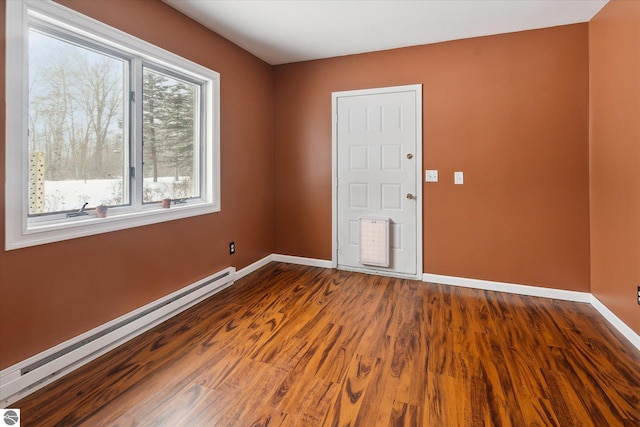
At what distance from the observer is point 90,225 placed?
2.14m

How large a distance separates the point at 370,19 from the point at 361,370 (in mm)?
2905

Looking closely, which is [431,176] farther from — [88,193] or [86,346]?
[86,346]

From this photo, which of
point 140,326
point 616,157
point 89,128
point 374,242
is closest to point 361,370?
point 140,326

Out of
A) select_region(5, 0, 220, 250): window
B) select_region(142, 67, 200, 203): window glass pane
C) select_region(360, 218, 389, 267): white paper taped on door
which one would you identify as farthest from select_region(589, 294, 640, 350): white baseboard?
select_region(142, 67, 200, 203): window glass pane

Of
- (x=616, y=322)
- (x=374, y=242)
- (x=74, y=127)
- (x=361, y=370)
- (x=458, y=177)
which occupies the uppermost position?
(x=74, y=127)

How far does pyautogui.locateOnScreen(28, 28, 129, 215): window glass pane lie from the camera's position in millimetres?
1938

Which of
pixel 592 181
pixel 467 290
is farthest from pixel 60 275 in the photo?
pixel 592 181

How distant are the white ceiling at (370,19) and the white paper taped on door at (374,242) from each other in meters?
2.00

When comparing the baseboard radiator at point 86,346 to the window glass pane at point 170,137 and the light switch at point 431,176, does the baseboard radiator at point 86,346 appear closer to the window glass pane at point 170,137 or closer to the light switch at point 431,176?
the window glass pane at point 170,137

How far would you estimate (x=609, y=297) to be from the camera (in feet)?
8.86

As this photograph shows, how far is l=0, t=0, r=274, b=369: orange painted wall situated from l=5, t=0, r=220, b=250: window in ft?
0.27

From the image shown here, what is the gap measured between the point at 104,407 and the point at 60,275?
0.84 meters

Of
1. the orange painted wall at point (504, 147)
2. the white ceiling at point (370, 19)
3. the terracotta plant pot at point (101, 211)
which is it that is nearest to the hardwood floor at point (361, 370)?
the orange painted wall at point (504, 147)

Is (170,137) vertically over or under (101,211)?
over
